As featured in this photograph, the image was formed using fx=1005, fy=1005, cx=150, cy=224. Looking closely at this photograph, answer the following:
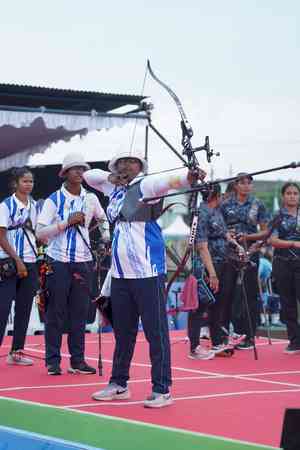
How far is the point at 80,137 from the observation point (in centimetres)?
1490

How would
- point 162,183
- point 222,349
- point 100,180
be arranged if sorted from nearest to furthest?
1. point 162,183
2. point 100,180
3. point 222,349

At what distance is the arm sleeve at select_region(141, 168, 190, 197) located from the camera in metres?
6.41

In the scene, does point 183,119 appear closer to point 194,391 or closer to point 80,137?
point 194,391

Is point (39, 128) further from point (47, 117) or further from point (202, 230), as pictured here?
point (202, 230)

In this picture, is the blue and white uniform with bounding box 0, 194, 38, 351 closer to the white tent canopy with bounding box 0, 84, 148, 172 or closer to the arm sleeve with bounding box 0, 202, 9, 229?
the arm sleeve with bounding box 0, 202, 9, 229

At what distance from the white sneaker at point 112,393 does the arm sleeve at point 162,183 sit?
1494mm

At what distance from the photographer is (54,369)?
8945 mm

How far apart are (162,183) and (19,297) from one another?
3508 mm

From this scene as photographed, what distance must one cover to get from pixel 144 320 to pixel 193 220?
79 cm

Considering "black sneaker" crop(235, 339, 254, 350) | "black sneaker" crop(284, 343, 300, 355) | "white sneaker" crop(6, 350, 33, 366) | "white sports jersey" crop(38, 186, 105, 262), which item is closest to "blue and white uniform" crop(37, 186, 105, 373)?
"white sports jersey" crop(38, 186, 105, 262)

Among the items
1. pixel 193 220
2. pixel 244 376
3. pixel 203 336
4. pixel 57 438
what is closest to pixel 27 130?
pixel 203 336

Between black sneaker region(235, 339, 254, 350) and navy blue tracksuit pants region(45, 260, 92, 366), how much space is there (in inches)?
104

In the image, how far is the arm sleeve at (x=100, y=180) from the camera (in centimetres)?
791

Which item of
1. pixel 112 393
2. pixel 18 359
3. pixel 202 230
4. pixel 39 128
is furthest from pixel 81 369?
pixel 39 128
